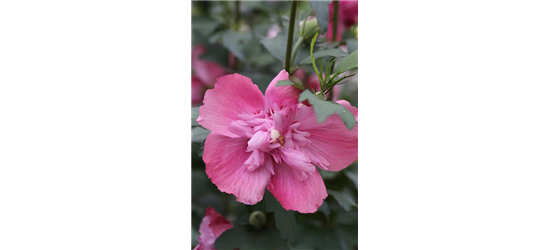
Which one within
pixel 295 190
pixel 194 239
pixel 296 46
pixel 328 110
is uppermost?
pixel 296 46

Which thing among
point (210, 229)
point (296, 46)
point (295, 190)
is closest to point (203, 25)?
point (296, 46)

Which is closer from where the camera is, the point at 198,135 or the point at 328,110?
the point at 328,110

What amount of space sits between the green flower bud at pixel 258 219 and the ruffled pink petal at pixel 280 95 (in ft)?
0.83

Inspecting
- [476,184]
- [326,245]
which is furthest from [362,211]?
[326,245]

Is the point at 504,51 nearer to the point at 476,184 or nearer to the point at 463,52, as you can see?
the point at 463,52

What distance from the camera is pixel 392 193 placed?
560mm

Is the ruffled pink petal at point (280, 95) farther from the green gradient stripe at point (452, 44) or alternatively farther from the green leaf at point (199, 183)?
the green leaf at point (199, 183)

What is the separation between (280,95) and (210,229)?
0.31m

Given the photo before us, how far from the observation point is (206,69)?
4.04 ft

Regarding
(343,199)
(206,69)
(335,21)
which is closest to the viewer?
(343,199)

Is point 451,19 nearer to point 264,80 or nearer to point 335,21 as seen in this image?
point 335,21

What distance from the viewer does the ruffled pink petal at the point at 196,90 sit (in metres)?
1.18

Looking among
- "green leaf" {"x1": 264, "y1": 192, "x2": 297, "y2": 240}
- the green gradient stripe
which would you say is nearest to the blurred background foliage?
"green leaf" {"x1": 264, "y1": 192, "x2": 297, "y2": 240}

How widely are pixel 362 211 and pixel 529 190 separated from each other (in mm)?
215
